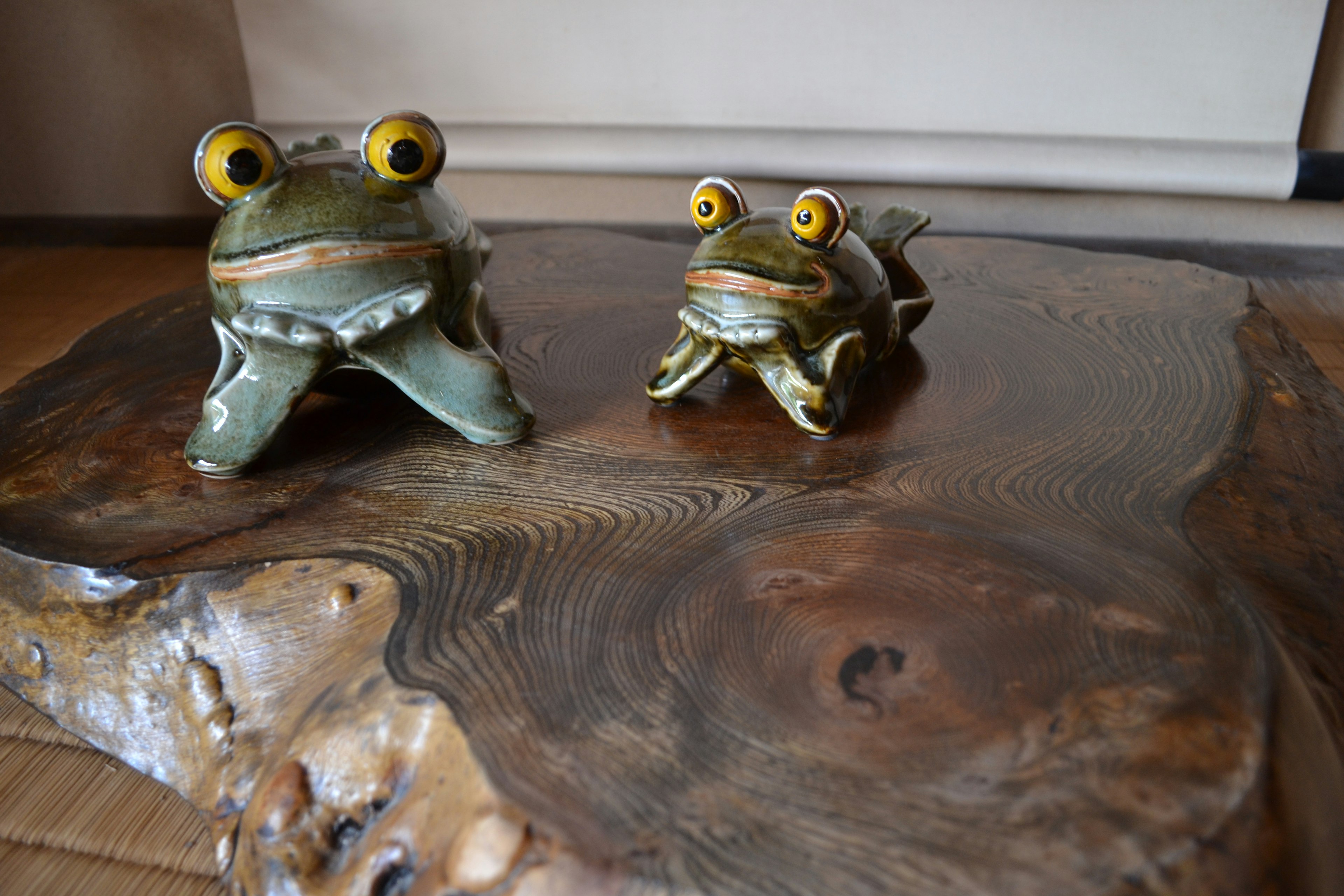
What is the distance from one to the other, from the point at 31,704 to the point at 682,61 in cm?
194

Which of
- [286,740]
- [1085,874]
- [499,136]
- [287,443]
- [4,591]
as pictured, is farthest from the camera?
[499,136]

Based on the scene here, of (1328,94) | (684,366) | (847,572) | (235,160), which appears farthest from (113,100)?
(1328,94)

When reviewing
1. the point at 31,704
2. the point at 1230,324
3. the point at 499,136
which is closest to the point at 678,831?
the point at 31,704

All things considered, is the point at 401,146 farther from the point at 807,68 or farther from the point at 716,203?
the point at 807,68

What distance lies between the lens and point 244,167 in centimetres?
98

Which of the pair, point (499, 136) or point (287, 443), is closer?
point (287, 443)

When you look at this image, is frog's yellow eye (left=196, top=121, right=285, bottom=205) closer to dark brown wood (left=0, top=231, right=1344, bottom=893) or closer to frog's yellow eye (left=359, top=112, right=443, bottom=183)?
frog's yellow eye (left=359, top=112, right=443, bottom=183)

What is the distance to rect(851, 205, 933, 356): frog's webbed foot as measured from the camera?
1.31 m

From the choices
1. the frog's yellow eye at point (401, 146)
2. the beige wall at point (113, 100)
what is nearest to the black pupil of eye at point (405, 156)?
the frog's yellow eye at point (401, 146)

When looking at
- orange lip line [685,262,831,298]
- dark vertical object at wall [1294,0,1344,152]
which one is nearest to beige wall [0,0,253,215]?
orange lip line [685,262,831,298]

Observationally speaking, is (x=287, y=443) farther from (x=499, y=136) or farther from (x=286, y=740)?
(x=499, y=136)

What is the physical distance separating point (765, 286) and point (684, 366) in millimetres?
171

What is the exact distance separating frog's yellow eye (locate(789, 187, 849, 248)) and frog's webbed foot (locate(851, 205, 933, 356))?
0.91 ft

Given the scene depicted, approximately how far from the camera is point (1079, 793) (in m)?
0.64
